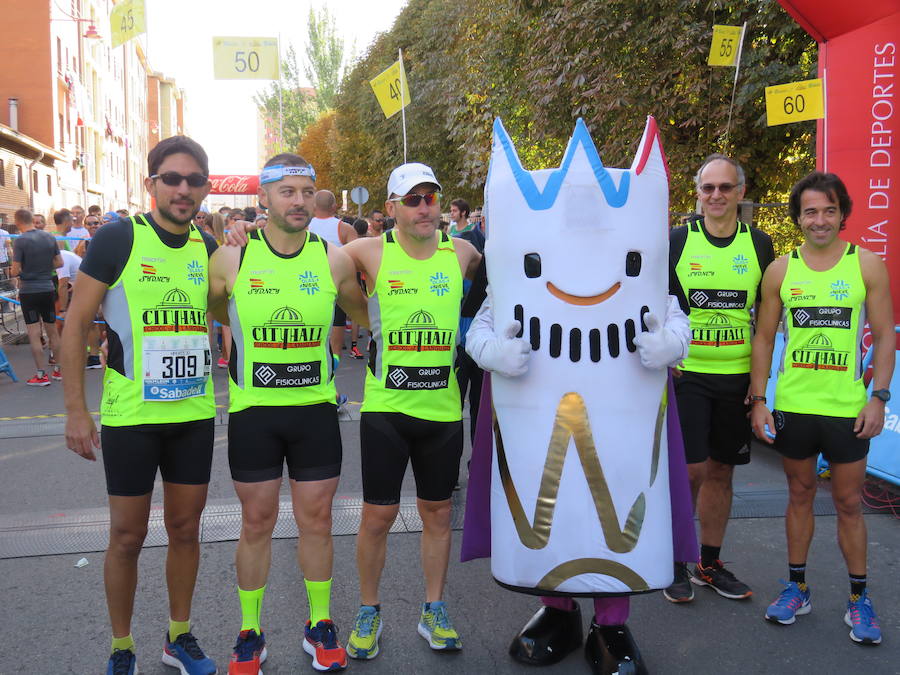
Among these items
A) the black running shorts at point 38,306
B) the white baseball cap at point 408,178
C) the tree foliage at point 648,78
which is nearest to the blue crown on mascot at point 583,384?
the white baseball cap at point 408,178

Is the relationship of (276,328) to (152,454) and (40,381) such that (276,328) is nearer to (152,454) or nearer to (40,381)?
(152,454)

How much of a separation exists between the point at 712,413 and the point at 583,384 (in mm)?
1347

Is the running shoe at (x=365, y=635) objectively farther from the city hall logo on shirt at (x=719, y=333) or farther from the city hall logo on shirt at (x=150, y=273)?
the city hall logo on shirt at (x=719, y=333)

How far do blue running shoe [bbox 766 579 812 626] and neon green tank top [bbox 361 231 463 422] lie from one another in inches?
68.9

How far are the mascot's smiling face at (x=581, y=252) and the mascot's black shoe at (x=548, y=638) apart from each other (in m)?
1.18

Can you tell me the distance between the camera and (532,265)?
10.5 feet

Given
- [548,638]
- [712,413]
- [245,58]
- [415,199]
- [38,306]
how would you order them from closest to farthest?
[548,638] < [415,199] < [712,413] < [38,306] < [245,58]

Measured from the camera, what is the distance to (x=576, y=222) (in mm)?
3145

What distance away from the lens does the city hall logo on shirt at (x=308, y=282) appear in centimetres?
345

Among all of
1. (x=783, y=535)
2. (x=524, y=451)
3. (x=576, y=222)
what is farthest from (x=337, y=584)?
(x=783, y=535)

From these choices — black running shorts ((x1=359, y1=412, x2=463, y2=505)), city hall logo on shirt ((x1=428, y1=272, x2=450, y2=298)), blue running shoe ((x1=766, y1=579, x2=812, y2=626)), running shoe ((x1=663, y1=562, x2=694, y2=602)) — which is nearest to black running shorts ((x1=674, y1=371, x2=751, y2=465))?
running shoe ((x1=663, y1=562, x2=694, y2=602))

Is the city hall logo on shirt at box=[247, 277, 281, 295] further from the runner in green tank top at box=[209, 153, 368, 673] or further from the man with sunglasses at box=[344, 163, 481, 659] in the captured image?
the man with sunglasses at box=[344, 163, 481, 659]

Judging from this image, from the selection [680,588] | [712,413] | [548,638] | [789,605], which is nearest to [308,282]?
[548,638]

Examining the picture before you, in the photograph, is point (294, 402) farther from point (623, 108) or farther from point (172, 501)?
point (623, 108)
